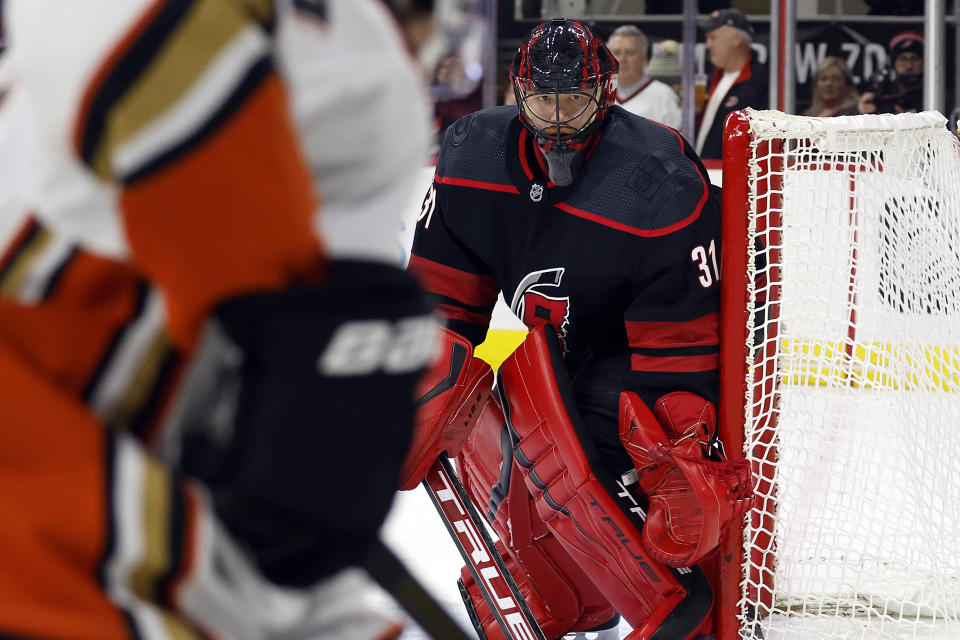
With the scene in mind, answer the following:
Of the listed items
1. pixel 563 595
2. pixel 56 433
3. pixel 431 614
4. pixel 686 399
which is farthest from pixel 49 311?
pixel 563 595

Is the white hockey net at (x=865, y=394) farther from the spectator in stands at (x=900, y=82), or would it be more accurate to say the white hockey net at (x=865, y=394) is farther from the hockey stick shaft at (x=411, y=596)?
the spectator in stands at (x=900, y=82)

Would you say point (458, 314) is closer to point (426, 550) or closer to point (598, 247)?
point (598, 247)

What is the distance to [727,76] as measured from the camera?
4.70 m

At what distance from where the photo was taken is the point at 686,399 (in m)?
1.71

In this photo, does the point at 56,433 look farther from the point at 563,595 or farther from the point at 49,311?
the point at 563,595

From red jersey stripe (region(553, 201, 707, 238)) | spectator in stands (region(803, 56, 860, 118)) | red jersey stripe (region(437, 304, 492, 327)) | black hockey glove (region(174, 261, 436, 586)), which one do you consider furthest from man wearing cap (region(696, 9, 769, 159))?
black hockey glove (region(174, 261, 436, 586))

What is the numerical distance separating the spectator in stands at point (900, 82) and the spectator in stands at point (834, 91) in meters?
0.07

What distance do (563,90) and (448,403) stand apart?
1.68ft

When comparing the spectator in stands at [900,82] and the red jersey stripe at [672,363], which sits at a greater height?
the red jersey stripe at [672,363]

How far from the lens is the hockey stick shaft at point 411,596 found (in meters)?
0.84

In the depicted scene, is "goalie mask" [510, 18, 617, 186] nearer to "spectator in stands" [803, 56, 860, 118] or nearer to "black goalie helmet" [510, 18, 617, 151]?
"black goalie helmet" [510, 18, 617, 151]

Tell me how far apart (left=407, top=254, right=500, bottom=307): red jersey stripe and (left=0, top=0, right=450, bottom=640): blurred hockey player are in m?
1.31

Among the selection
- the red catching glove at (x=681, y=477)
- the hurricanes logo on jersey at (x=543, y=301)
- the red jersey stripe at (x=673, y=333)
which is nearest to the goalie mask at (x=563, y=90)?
the hurricanes logo on jersey at (x=543, y=301)

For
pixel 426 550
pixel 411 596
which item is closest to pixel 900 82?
pixel 426 550
